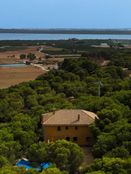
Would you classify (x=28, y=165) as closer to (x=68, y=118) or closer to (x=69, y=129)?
(x=69, y=129)

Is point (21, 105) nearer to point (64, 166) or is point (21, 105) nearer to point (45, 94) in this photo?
point (45, 94)

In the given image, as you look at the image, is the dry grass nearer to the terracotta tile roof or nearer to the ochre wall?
the terracotta tile roof

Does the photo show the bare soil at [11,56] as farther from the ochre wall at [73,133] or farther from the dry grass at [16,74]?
the ochre wall at [73,133]

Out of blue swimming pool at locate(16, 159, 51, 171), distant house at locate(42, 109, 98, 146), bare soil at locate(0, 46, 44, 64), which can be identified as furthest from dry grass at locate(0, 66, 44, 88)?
blue swimming pool at locate(16, 159, 51, 171)

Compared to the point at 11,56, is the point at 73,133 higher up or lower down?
higher up

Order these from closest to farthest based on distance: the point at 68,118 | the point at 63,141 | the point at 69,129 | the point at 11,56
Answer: the point at 63,141
the point at 69,129
the point at 68,118
the point at 11,56

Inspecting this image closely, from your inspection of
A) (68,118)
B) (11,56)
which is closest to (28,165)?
(68,118)

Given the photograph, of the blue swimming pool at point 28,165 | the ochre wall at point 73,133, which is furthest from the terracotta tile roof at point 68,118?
the blue swimming pool at point 28,165
